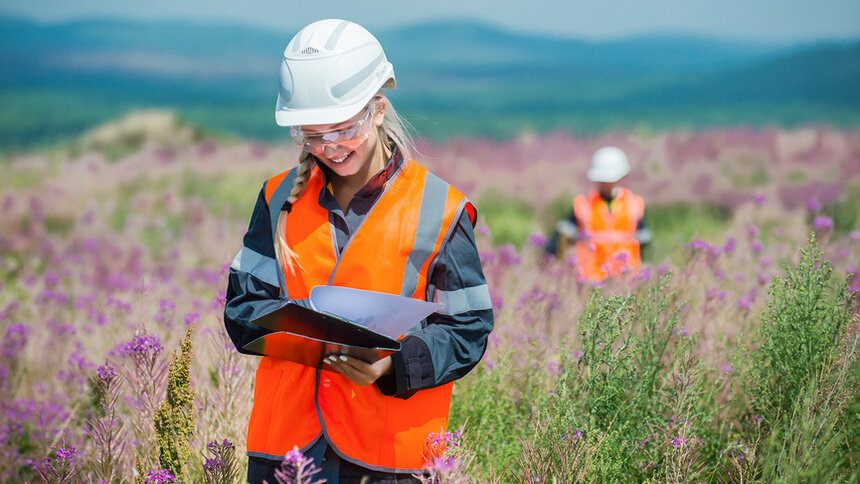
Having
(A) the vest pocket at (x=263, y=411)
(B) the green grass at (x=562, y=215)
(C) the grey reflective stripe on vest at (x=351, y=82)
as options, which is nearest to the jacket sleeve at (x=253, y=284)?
(A) the vest pocket at (x=263, y=411)

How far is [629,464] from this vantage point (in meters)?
2.76

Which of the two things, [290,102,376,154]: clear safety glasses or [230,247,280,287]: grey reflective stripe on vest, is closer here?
[290,102,376,154]: clear safety glasses

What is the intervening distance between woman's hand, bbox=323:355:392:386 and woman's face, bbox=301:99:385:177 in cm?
52

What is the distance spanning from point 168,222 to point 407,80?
54.3m

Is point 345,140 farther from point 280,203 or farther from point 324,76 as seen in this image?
point 280,203

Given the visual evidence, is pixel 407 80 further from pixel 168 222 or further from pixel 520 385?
pixel 520 385

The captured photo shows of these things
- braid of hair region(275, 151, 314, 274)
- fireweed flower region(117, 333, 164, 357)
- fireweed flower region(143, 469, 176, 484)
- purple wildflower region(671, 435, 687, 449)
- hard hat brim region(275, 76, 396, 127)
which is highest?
hard hat brim region(275, 76, 396, 127)

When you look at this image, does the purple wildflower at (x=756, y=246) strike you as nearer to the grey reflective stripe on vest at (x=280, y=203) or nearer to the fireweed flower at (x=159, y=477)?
the grey reflective stripe on vest at (x=280, y=203)

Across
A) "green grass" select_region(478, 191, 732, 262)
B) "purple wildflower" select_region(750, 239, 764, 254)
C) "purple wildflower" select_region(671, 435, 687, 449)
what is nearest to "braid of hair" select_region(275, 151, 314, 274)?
"purple wildflower" select_region(671, 435, 687, 449)

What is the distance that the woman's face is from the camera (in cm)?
215

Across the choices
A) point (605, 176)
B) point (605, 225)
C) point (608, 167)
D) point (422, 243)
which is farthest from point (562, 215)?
point (422, 243)

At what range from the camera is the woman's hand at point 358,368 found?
2.01 metres

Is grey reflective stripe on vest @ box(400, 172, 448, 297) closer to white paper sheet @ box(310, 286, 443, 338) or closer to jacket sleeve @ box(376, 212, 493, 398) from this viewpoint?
jacket sleeve @ box(376, 212, 493, 398)

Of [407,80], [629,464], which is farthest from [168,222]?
[407,80]
